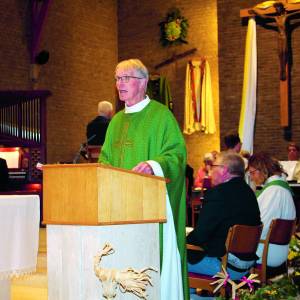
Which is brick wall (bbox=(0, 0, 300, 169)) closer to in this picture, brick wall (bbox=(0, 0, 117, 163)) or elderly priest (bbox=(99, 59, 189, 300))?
brick wall (bbox=(0, 0, 117, 163))

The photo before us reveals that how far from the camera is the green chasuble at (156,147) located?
3.60 metres

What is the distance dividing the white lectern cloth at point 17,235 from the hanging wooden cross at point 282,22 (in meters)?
8.85

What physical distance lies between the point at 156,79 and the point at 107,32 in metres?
2.07

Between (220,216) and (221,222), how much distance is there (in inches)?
1.8

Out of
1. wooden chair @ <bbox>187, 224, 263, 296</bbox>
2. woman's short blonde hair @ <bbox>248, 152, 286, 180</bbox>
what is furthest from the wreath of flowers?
wooden chair @ <bbox>187, 224, 263, 296</bbox>

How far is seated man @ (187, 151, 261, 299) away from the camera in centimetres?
486

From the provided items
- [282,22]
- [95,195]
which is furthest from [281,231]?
[282,22]

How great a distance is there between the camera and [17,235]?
14.1 ft

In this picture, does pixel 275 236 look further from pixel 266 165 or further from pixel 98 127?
pixel 98 127

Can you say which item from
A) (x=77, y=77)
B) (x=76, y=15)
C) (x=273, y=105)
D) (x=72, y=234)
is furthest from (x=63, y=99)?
(x=72, y=234)

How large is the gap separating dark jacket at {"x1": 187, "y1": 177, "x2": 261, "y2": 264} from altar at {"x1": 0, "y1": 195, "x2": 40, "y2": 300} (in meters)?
1.15

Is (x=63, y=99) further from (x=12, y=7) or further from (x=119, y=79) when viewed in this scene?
(x=119, y=79)

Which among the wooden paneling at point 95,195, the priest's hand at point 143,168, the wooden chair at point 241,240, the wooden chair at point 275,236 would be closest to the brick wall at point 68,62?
the wooden chair at point 275,236

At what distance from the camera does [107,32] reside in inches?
679
